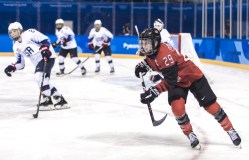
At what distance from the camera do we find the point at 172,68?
3609 millimetres

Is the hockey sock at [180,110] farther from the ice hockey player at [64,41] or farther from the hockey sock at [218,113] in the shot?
the ice hockey player at [64,41]

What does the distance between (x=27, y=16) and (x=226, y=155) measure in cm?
1437

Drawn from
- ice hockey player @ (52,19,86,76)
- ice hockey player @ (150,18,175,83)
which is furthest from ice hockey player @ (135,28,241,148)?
ice hockey player @ (52,19,86,76)

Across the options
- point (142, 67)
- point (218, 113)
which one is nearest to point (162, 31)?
point (142, 67)

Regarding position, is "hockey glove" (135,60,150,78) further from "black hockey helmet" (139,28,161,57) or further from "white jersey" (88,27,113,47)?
"white jersey" (88,27,113,47)

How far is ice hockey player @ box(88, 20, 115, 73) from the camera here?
35.1 ft

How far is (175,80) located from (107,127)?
1.43 meters

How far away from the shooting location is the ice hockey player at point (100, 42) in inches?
421

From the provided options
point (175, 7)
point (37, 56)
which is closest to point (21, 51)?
point (37, 56)

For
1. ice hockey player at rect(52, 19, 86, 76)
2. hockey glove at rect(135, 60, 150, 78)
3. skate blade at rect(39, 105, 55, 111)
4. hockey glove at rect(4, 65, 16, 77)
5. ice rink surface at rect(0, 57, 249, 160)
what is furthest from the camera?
ice hockey player at rect(52, 19, 86, 76)

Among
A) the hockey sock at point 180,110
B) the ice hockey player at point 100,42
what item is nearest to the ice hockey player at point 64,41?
the ice hockey player at point 100,42

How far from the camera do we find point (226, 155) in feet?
12.3

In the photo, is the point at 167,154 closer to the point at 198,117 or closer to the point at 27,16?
the point at 198,117

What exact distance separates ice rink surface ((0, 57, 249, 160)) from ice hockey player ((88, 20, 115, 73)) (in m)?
2.31
